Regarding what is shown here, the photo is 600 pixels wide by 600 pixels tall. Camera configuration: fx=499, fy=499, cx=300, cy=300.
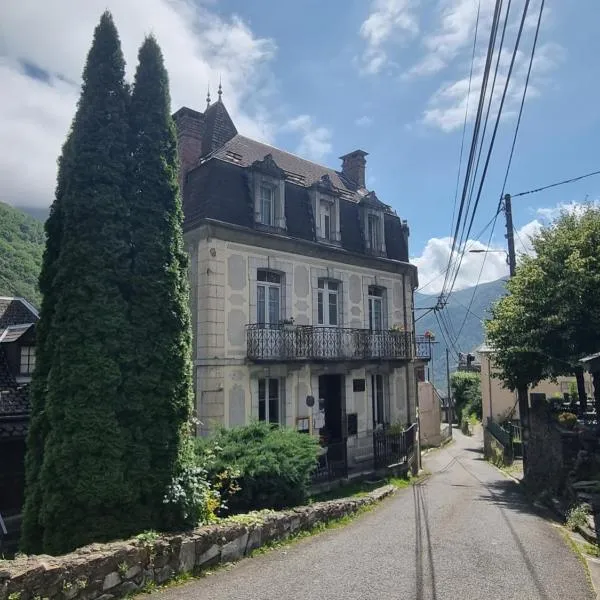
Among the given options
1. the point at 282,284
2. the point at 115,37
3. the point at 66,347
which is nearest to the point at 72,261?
the point at 66,347

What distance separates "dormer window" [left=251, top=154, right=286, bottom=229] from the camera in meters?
14.5

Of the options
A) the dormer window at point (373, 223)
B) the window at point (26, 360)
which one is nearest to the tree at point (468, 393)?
the dormer window at point (373, 223)

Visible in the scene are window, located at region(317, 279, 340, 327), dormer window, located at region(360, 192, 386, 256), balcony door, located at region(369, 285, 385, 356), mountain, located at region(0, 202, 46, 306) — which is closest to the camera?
window, located at region(317, 279, 340, 327)

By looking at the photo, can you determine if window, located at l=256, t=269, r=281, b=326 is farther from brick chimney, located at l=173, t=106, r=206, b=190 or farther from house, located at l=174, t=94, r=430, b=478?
brick chimney, located at l=173, t=106, r=206, b=190

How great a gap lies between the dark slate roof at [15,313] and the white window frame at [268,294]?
281 inches

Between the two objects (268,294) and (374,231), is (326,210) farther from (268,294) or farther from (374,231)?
(268,294)

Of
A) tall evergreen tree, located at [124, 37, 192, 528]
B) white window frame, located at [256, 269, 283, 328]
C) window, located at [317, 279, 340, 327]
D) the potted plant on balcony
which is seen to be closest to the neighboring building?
window, located at [317, 279, 340, 327]

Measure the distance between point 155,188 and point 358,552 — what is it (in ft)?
20.5

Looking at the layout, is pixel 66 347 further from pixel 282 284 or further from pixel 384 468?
pixel 384 468

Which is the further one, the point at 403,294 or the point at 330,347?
the point at 403,294

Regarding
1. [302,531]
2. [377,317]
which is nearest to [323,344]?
[377,317]

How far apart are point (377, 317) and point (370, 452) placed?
191 inches

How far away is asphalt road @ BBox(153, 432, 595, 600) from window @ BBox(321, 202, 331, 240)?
29.5 feet

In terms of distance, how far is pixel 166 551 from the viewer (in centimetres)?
580
